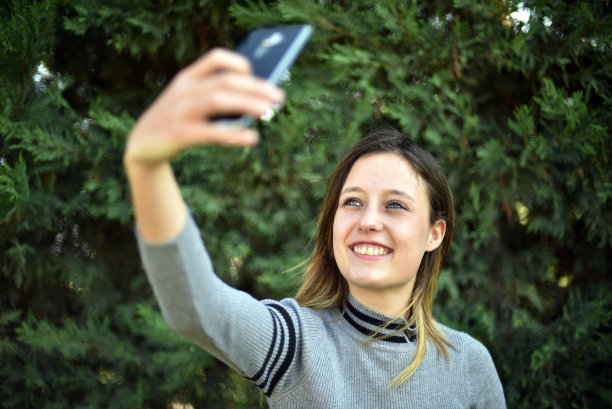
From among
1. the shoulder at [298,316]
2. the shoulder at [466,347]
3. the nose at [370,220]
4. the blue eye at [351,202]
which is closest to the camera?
the shoulder at [298,316]

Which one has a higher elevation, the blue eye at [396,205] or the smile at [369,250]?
the blue eye at [396,205]

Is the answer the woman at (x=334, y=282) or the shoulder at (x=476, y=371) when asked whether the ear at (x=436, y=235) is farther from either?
the shoulder at (x=476, y=371)

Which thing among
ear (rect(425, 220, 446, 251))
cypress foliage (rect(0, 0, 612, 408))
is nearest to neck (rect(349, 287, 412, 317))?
ear (rect(425, 220, 446, 251))

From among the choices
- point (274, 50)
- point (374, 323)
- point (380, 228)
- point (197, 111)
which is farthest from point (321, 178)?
point (197, 111)

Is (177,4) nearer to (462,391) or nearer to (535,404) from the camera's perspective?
(462,391)

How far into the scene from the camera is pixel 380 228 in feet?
5.74

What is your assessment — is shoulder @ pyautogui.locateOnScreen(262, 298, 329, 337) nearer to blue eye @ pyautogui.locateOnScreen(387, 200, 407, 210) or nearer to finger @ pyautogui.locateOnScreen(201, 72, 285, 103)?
blue eye @ pyautogui.locateOnScreen(387, 200, 407, 210)

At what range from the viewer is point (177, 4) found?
9.93 ft

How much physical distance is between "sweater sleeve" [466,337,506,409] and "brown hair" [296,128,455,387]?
137 mm

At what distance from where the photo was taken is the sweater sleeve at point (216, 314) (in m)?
0.99

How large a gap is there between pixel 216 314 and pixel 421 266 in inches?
48.9

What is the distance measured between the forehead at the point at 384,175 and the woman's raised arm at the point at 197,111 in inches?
40.1

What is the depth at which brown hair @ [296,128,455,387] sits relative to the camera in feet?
6.27

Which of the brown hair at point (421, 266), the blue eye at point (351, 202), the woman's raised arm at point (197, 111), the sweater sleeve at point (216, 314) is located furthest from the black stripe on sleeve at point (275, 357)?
the woman's raised arm at point (197, 111)
